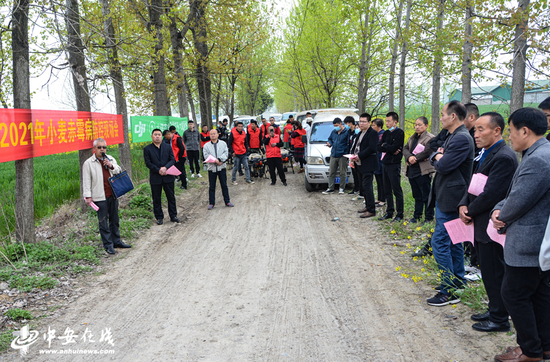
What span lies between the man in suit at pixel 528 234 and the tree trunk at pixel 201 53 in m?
15.3

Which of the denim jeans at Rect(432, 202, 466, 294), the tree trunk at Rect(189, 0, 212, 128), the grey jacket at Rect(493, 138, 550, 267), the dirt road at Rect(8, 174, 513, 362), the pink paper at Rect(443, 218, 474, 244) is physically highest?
the tree trunk at Rect(189, 0, 212, 128)

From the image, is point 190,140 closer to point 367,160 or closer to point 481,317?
point 367,160

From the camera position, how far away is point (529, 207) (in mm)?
2926

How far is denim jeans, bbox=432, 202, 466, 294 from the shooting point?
14.6 feet

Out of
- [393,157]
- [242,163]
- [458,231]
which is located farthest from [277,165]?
[458,231]

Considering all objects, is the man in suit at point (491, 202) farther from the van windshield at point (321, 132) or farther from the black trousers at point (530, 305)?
the van windshield at point (321, 132)

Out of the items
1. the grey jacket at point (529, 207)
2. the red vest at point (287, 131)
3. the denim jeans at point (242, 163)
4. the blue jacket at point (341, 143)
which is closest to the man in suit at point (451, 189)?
the grey jacket at point (529, 207)

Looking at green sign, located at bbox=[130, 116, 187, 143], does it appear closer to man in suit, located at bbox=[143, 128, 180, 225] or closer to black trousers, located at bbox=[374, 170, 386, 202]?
man in suit, located at bbox=[143, 128, 180, 225]

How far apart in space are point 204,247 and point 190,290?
75.5 inches

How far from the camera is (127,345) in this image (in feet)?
12.4

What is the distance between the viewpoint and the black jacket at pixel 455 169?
14.2 ft

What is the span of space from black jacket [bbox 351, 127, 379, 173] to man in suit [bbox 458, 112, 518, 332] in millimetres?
4914

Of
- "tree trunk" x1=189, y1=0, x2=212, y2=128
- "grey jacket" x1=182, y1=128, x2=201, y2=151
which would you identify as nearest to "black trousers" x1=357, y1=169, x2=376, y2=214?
"grey jacket" x1=182, y1=128, x2=201, y2=151

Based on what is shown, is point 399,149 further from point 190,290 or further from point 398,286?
point 190,290
